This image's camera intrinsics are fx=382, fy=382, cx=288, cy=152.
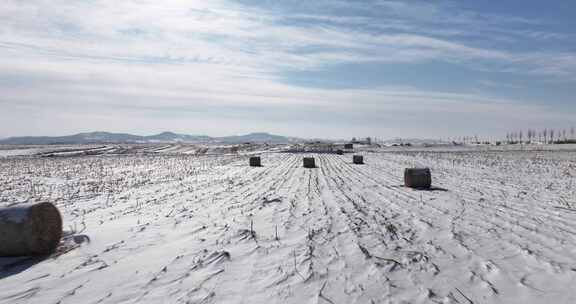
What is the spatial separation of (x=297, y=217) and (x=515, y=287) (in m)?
5.02

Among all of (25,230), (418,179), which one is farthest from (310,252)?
Answer: (418,179)

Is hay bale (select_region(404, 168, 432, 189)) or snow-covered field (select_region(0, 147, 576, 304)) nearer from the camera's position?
snow-covered field (select_region(0, 147, 576, 304))

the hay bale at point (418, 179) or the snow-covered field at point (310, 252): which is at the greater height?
the hay bale at point (418, 179)

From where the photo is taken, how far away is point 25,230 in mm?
6270

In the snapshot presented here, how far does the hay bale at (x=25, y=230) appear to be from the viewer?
20.4ft

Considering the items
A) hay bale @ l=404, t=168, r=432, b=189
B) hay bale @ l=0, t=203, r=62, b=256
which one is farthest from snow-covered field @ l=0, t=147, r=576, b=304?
hay bale @ l=404, t=168, r=432, b=189

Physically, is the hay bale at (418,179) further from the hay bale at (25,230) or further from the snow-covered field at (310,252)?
the hay bale at (25,230)

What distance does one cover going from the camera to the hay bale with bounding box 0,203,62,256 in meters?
6.23

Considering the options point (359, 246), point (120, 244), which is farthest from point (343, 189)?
point (120, 244)

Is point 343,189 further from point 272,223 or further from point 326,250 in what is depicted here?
point 326,250

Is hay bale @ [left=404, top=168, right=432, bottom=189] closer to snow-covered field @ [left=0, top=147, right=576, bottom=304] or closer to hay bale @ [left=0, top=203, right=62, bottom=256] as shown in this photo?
snow-covered field @ [left=0, top=147, right=576, bottom=304]

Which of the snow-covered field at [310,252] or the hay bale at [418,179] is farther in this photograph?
the hay bale at [418,179]

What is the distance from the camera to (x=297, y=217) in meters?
9.14

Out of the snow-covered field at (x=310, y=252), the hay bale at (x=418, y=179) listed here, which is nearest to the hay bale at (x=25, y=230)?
the snow-covered field at (x=310, y=252)
